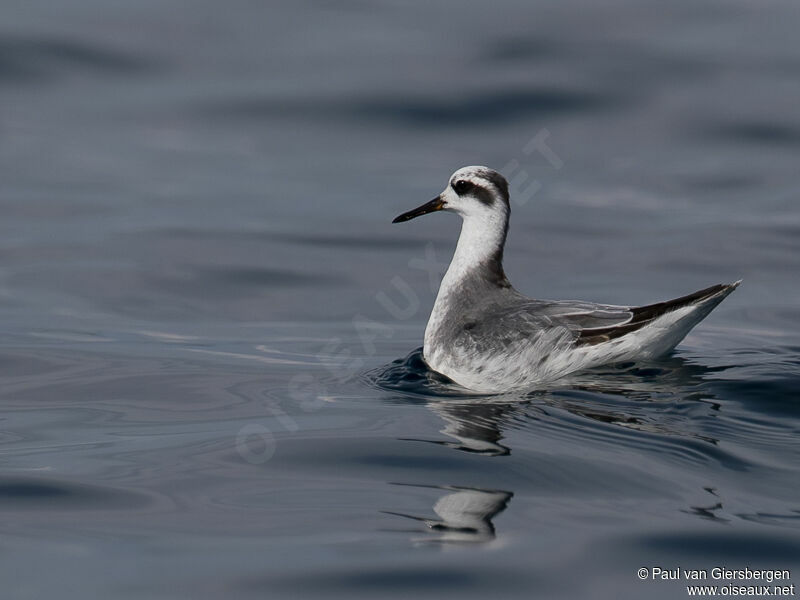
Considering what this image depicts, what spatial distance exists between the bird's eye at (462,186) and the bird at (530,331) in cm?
8

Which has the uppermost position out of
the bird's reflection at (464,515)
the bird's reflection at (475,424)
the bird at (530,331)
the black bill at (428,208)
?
the black bill at (428,208)

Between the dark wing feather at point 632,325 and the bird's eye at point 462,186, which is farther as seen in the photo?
the bird's eye at point 462,186

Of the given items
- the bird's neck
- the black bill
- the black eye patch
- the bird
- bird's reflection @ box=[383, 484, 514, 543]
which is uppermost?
the black eye patch

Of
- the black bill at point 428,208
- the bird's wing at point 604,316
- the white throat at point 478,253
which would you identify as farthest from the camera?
Result: the black bill at point 428,208

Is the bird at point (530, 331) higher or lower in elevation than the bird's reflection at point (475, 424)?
higher

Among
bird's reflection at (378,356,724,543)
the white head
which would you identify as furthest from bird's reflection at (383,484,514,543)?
the white head

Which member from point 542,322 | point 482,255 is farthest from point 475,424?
point 482,255

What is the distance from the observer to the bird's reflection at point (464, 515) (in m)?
5.87

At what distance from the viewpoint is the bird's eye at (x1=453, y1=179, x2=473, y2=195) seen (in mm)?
9742

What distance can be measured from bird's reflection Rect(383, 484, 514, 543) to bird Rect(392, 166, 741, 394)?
87.9 inches

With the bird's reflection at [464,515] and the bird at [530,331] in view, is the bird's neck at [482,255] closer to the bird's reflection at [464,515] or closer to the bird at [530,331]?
the bird at [530,331]

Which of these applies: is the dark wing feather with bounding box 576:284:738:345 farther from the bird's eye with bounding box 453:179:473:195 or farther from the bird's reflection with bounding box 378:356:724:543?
the bird's eye with bounding box 453:179:473:195

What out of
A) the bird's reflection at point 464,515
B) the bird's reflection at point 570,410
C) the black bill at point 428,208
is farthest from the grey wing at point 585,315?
the bird's reflection at point 464,515

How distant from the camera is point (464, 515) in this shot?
615 centimetres
